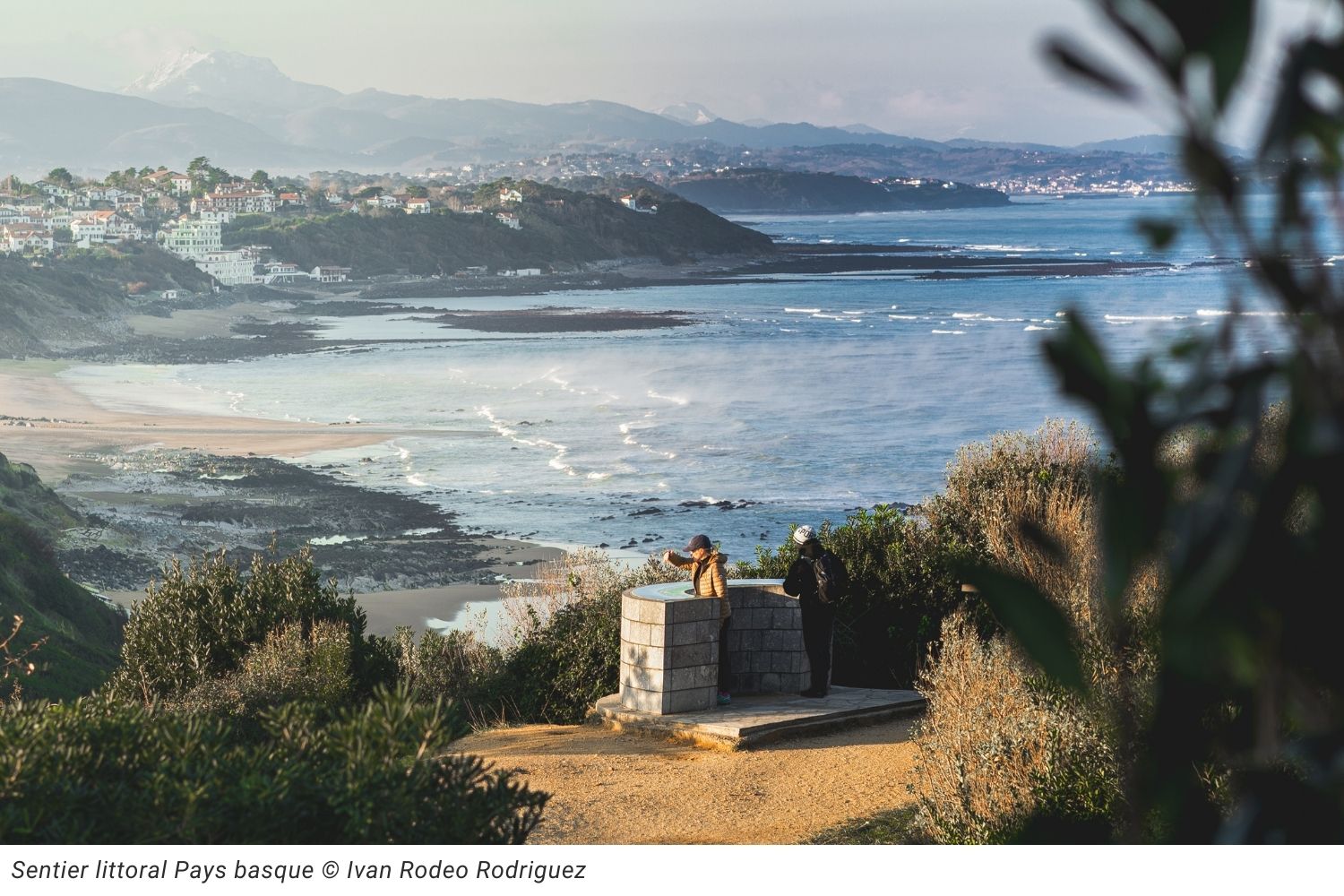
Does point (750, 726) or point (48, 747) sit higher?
point (48, 747)

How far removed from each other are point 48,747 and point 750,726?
523 centimetres

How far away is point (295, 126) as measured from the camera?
12344 cm

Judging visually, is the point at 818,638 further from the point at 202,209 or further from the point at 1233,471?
the point at 202,209

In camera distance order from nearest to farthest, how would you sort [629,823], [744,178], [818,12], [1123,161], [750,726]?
[629,823]
[750,726]
[818,12]
[1123,161]
[744,178]

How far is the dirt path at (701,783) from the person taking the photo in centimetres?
712

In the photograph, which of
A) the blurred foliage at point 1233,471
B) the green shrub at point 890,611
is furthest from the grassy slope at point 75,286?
the blurred foliage at point 1233,471

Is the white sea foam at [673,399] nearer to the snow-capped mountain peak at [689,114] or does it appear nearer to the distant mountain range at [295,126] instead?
the distant mountain range at [295,126]

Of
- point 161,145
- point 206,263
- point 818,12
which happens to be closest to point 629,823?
point 818,12

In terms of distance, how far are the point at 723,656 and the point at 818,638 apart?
0.63m

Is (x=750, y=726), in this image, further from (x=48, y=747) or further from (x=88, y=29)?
(x=88, y=29)

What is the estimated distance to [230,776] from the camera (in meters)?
4.13

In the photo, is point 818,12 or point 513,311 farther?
point 513,311

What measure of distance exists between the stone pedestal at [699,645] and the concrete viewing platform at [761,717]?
11cm

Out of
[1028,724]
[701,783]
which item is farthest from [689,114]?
[1028,724]
